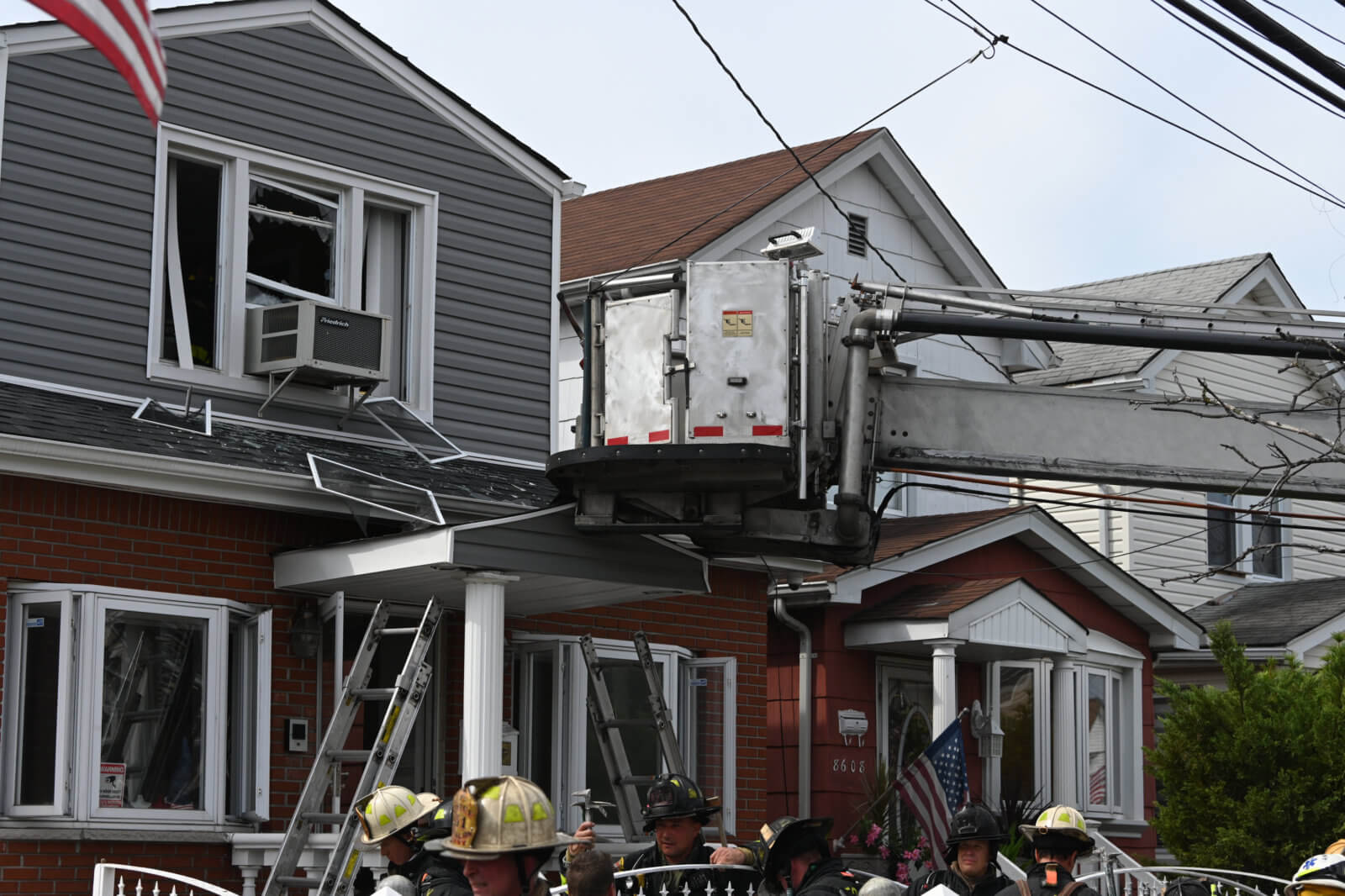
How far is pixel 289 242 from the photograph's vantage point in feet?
42.9

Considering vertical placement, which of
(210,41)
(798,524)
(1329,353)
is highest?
(210,41)

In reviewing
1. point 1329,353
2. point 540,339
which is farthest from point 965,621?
point 1329,353

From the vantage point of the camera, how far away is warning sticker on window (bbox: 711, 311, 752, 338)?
1040cm

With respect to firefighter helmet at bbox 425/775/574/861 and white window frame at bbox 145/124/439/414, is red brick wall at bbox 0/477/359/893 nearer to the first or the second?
white window frame at bbox 145/124/439/414

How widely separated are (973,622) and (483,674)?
7.66m

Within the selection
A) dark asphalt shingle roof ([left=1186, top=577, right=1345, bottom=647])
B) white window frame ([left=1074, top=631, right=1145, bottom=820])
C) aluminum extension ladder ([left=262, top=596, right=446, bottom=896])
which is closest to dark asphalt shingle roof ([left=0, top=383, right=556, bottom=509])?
aluminum extension ladder ([left=262, top=596, right=446, bottom=896])

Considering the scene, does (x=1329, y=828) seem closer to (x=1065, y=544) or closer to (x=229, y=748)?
(x=1065, y=544)

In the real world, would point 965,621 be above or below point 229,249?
below

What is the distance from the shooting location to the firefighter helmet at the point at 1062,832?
848 centimetres

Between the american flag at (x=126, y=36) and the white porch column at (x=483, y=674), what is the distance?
6289mm

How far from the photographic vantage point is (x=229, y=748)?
11.3 m

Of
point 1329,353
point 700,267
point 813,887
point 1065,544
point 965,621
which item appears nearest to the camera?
point 813,887

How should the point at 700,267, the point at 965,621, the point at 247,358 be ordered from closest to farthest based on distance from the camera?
the point at 700,267 < the point at 247,358 < the point at 965,621

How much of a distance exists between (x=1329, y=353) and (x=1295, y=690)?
5745 mm
